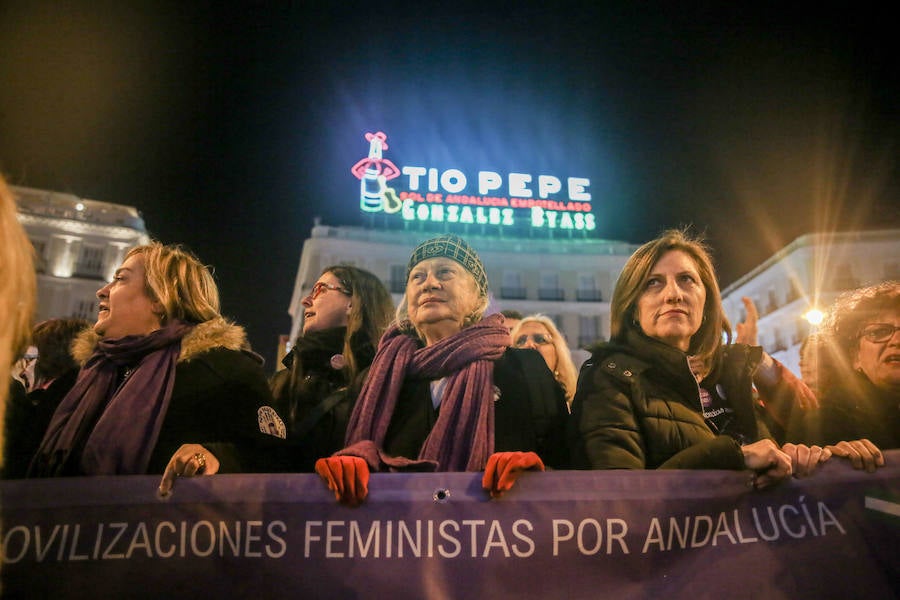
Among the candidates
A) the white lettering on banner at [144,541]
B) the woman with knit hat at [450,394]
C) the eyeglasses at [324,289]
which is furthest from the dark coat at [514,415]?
the eyeglasses at [324,289]

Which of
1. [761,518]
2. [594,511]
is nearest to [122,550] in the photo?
[594,511]

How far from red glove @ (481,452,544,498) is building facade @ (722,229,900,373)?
34217 millimetres

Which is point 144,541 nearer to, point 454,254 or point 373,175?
point 454,254

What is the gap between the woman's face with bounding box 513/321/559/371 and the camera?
500 cm

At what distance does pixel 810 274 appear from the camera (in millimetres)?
35875

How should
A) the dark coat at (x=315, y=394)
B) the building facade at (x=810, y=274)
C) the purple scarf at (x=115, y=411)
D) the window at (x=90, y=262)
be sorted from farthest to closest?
the window at (x=90, y=262)
the building facade at (x=810, y=274)
the dark coat at (x=315, y=394)
the purple scarf at (x=115, y=411)

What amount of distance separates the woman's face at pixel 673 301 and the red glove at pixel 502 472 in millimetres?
1172

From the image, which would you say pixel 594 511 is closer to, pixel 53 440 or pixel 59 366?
pixel 53 440

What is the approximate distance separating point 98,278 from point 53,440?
40297 millimetres

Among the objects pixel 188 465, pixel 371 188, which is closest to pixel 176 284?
pixel 188 465

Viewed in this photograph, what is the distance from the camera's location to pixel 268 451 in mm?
2609

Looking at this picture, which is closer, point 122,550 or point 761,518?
point 122,550

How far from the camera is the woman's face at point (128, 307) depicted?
106 inches

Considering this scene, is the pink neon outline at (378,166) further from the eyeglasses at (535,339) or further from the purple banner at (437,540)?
the purple banner at (437,540)
